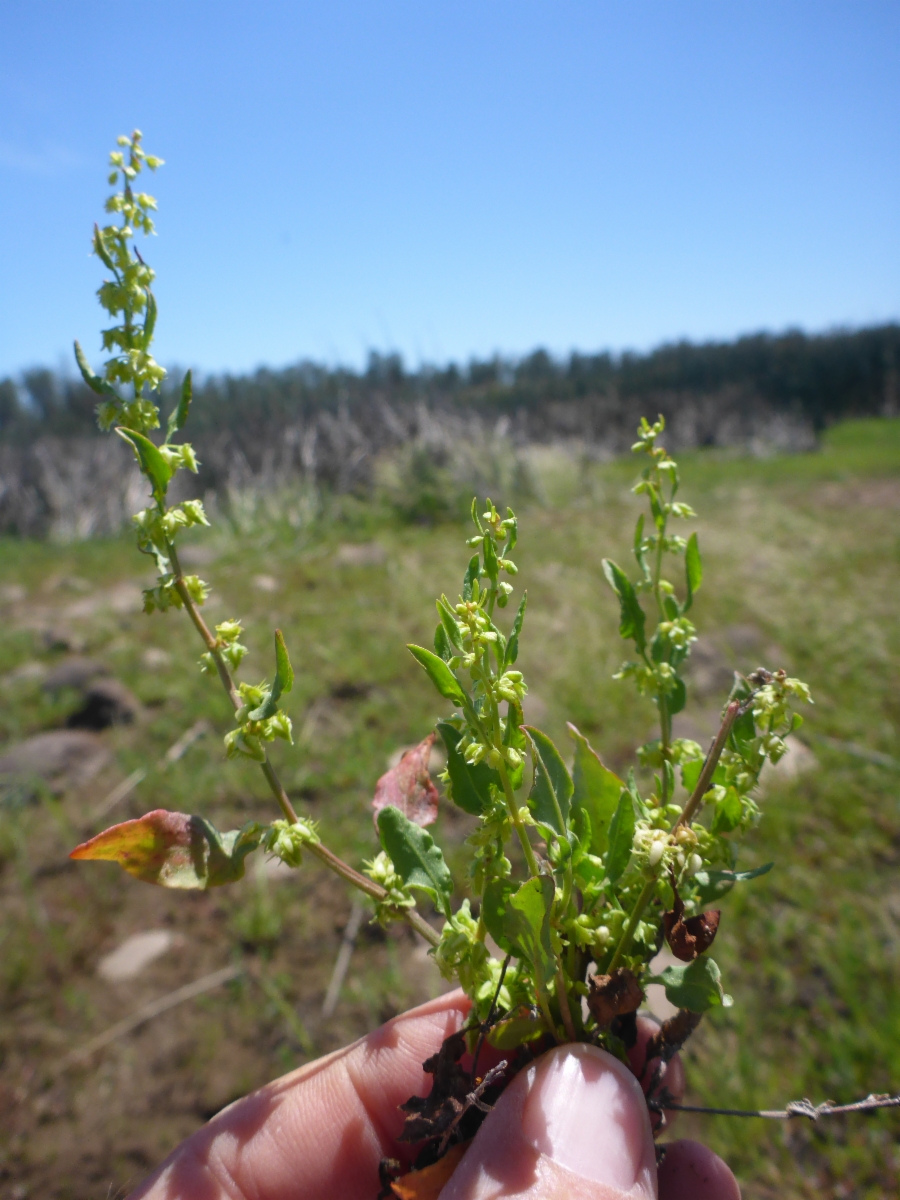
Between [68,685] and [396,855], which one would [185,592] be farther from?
[68,685]

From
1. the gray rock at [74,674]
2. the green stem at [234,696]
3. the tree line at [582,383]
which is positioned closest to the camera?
the green stem at [234,696]

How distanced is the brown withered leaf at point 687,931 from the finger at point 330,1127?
71 centimetres

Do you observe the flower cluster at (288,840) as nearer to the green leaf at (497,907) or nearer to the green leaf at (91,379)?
the green leaf at (497,907)

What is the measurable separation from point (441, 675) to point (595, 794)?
1.14 ft

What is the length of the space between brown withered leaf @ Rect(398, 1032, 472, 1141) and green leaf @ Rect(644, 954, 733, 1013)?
0.29 m

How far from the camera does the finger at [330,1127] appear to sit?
1.32 meters

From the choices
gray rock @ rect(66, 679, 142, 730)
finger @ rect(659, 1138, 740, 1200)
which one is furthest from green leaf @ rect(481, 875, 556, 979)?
gray rock @ rect(66, 679, 142, 730)

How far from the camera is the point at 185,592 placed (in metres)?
0.86

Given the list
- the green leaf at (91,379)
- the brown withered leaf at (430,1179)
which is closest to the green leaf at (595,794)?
the brown withered leaf at (430,1179)

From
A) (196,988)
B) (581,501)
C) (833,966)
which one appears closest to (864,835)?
(833,966)

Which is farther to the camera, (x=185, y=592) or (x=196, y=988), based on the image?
(x=196, y=988)

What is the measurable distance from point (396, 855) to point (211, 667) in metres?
0.35

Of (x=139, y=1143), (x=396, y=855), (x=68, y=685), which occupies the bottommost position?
(x=139, y=1143)

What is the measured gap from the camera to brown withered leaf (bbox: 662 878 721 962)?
87 cm
